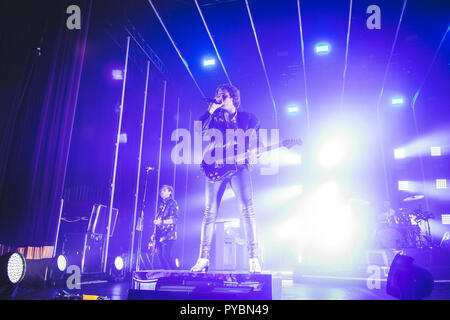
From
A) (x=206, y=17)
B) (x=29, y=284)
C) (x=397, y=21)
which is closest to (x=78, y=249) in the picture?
(x=29, y=284)

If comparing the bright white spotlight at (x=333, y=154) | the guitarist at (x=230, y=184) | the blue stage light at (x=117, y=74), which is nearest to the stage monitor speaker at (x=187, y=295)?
the guitarist at (x=230, y=184)

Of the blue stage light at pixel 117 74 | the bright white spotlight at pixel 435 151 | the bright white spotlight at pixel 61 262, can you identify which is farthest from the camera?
the bright white spotlight at pixel 435 151

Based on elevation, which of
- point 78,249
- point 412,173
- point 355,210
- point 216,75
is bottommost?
point 78,249

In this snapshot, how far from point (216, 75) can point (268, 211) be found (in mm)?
4547

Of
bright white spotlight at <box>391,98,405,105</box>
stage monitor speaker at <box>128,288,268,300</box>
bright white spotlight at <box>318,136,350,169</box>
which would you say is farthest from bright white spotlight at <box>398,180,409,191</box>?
stage monitor speaker at <box>128,288,268,300</box>

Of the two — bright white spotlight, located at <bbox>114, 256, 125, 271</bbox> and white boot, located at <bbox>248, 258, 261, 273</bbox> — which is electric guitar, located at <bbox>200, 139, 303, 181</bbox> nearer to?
white boot, located at <bbox>248, 258, 261, 273</bbox>

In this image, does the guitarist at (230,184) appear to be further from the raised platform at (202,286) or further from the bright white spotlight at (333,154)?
the bright white spotlight at (333,154)

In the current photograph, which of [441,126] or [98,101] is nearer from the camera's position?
[98,101]

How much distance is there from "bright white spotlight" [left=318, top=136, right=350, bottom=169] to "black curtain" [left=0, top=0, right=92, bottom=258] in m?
7.78

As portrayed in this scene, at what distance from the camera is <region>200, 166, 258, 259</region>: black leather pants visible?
9.89 ft

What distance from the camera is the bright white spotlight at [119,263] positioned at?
5248mm

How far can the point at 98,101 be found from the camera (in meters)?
5.51

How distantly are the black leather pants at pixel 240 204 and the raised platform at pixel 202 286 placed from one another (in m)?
0.59
